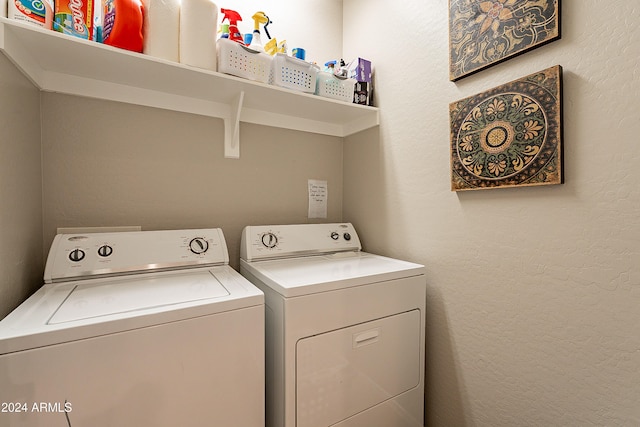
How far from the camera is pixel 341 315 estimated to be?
3.55ft

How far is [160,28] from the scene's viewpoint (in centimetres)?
114

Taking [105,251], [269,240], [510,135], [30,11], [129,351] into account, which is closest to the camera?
[129,351]

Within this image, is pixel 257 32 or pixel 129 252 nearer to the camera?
pixel 129 252

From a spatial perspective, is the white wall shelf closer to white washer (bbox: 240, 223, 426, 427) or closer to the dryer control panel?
the dryer control panel

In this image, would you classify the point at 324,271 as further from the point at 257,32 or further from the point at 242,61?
the point at 257,32

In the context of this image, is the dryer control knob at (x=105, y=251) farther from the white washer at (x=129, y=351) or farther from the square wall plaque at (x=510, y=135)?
the square wall plaque at (x=510, y=135)

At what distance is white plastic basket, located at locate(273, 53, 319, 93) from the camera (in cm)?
139

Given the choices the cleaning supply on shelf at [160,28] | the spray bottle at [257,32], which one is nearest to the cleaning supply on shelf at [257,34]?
the spray bottle at [257,32]

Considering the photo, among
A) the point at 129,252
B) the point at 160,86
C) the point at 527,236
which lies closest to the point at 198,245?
the point at 129,252

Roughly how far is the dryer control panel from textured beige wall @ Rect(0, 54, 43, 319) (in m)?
0.81

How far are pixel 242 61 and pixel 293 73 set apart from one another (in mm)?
255

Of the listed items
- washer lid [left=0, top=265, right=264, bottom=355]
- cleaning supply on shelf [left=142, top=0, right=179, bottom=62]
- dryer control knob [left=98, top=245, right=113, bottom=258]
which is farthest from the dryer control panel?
cleaning supply on shelf [left=142, top=0, right=179, bottom=62]

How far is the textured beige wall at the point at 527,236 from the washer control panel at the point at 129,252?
958 millimetres

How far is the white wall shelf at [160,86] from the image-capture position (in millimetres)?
1017
